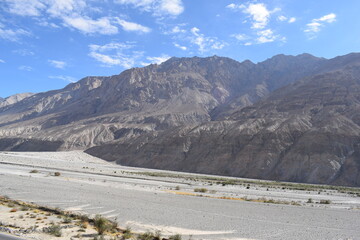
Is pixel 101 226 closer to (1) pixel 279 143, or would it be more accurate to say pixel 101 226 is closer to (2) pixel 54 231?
(2) pixel 54 231

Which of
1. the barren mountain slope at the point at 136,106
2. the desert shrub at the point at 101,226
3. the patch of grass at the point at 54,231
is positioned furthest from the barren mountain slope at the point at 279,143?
the patch of grass at the point at 54,231

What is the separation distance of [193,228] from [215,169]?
61.5m

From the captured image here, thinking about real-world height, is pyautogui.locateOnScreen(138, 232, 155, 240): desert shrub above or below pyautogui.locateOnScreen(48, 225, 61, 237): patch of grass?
below

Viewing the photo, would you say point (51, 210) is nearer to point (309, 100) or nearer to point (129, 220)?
point (129, 220)

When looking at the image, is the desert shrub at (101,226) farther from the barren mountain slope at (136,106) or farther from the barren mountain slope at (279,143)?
the barren mountain slope at (136,106)

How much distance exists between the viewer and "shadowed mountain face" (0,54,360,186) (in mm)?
68500

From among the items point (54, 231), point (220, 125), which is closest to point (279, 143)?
point (220, 125)

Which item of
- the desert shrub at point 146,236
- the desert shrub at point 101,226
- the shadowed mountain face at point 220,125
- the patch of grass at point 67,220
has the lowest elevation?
the desert shrub at point 146,236

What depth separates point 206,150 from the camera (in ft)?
272

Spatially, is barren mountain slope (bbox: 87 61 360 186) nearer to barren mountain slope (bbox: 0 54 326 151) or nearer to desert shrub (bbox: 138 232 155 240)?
barren mountain slope (bbox: 0 54 326 151)

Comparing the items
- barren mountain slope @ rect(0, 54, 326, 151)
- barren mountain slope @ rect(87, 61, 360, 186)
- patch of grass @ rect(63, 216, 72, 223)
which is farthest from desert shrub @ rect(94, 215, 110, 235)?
barren mountain slope @ rect(0, 54, 326, 151)

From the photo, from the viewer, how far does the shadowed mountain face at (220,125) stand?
225 ft

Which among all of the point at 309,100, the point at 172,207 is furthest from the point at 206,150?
the point at 172,207

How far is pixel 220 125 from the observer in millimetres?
94250
